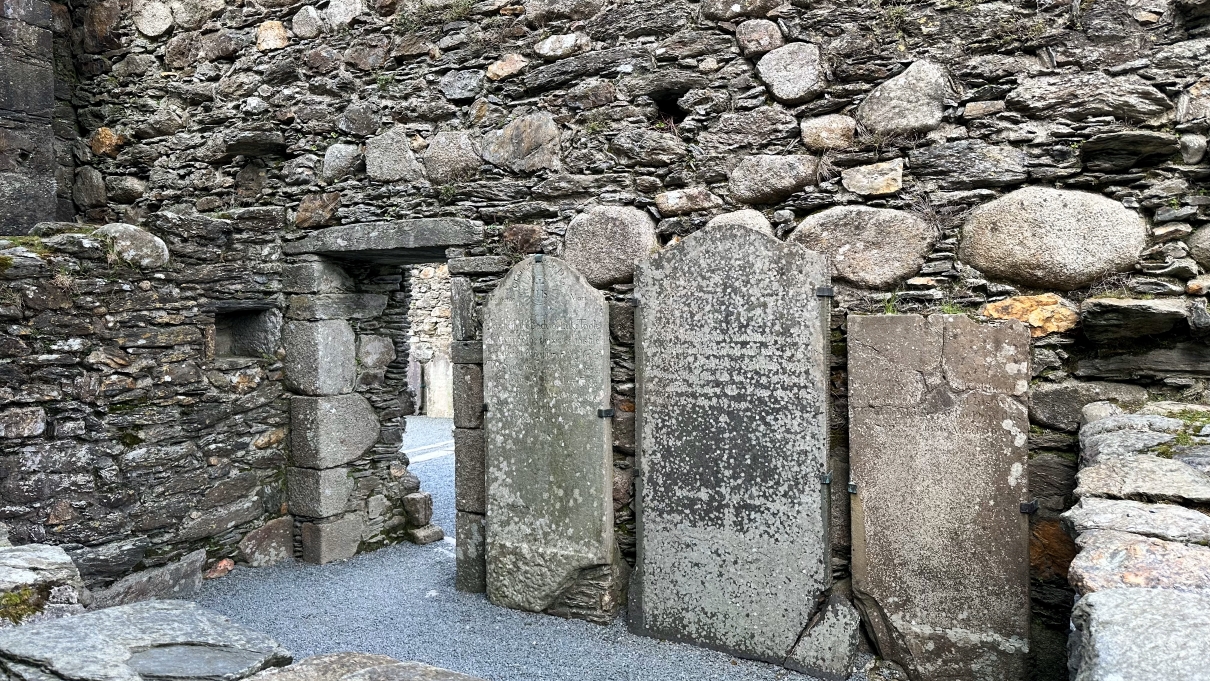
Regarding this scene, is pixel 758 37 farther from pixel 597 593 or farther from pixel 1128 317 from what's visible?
pixel 597 593

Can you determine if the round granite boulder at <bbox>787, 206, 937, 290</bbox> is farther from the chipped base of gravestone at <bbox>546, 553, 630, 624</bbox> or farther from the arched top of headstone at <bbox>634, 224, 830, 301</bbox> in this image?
the chipped base of gravestone at <bbox>546, 553, 630, 624</bbox>

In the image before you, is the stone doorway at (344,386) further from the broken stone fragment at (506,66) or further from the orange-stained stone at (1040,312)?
the orange-stained stone at (1040,312)

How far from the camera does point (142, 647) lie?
1.65 metres

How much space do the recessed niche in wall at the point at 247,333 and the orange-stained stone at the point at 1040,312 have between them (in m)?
4.00

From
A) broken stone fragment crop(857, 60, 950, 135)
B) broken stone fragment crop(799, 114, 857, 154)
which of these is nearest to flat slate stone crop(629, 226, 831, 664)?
broken stone fragment crop(799, 114, 857, 154)

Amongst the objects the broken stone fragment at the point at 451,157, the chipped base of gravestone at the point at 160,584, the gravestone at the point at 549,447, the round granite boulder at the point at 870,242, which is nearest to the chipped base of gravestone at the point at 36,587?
the chipped base of gravestone at the point at 160,584

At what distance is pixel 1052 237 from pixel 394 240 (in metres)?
3.21

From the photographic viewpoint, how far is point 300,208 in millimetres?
4719

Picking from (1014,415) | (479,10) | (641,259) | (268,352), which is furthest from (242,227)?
(1014,415)

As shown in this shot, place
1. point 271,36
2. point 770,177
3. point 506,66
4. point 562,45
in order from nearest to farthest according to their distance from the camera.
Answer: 1. point 770,177
2. point 562,45
3. point 506,66
4. point 271,36

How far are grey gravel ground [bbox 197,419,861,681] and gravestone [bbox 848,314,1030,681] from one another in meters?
0.58

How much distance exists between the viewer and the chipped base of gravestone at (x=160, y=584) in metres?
3.80

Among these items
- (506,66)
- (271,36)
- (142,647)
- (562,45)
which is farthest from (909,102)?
(271,36)

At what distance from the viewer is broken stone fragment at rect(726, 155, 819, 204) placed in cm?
339
